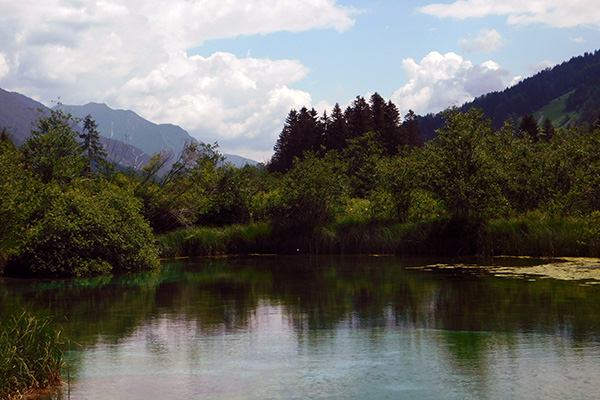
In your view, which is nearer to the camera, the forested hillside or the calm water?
the calm water

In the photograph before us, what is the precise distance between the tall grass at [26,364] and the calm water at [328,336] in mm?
432

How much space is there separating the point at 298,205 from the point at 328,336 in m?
23.4

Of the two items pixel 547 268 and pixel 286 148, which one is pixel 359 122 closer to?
pixel 286 148

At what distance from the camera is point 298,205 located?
3656 centimetres

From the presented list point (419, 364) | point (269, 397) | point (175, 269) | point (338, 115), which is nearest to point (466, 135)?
point (175, 269)

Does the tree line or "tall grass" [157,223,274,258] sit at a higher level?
the tree line

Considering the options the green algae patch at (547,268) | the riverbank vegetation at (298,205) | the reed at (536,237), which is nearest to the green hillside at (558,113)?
the riverbank vegetation at (298,205)

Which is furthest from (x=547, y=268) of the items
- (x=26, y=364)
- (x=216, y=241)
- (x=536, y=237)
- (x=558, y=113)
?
(x=558, y=113)

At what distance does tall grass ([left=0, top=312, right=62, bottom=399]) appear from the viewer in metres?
8.68

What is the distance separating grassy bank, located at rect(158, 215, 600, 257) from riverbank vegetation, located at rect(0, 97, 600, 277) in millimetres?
60

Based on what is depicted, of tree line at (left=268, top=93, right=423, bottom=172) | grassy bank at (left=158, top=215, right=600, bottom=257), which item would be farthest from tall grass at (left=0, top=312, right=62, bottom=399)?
tree line at (left=268, top=93, right=423, bottom=172)

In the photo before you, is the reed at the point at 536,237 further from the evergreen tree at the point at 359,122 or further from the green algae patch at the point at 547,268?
the evergreen tree at the point at 359,122

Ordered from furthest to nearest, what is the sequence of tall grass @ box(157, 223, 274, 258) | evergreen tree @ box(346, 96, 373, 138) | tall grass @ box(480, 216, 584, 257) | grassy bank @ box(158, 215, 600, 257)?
1. evergreen tree @ box(346, 96, 373, 138)
2. tall grass @ box(157, 223, 274, 258)
3. grassy bank @ box(158, 215, 600, 257)
4. tall grass @ box(480, 216, 584, 257)

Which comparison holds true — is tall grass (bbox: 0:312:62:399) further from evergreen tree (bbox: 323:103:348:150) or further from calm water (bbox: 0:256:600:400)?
evergreen tree (bbox: 323:103:348:150)
